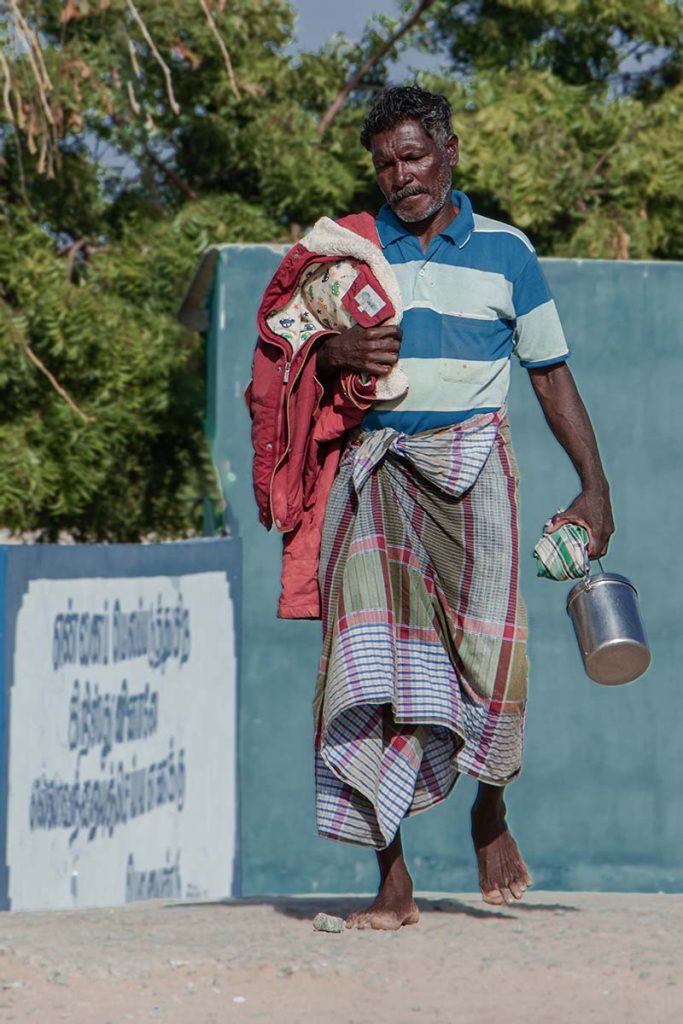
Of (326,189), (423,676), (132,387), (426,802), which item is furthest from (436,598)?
(326,189)

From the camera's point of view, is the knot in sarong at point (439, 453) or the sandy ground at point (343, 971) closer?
the sandy ground at point (343, 971)

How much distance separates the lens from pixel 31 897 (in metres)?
6.74

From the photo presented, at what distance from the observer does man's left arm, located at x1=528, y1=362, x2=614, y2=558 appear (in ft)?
15.0

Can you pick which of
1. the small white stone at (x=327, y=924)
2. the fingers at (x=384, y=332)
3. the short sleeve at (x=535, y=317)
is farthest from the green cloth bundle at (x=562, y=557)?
the small white stone at (x=327, y=924)

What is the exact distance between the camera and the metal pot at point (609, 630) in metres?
4.34

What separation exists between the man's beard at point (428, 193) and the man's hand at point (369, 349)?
1.09 feet

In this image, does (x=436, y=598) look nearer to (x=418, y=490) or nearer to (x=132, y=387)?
(x=418, y=490)

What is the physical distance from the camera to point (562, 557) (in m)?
4.44

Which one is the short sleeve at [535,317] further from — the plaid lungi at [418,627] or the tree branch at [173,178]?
the tree branch at [173,178]


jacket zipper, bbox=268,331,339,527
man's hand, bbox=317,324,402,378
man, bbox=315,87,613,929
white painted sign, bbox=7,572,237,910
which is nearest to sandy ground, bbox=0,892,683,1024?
man, bbox=315,87,613,929

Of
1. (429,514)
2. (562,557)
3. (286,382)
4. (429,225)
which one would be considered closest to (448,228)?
(429,225)

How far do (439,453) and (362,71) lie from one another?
6823 mm

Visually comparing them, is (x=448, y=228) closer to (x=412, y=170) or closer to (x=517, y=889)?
(x=412, y=170)

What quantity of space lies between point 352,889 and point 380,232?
4175mm
